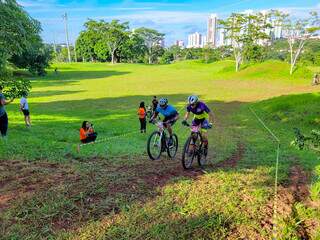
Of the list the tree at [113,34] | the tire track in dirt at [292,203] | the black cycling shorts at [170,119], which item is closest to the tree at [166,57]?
the tree at [113,34]

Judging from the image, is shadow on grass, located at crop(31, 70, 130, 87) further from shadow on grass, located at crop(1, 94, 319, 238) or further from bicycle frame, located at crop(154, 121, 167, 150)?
bicycle frame, located at crop(154, 121, 167, 150)

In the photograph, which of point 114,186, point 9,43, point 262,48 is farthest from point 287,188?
point 262,48

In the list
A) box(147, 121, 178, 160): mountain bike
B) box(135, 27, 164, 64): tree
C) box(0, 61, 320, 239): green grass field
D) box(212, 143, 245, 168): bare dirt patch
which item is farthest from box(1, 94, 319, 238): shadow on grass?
box(135, 27, 164, 64): tree

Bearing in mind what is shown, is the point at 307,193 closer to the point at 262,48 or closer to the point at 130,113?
the point at 130,113

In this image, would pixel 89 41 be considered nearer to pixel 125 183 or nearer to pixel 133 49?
pixel 133 49

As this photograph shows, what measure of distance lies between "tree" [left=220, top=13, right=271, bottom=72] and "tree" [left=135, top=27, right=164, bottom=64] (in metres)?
56.6

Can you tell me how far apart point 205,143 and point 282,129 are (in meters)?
9.64

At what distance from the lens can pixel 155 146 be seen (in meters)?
9.97

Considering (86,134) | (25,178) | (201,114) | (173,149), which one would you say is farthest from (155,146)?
(25,178)

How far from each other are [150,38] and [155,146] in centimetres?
11039

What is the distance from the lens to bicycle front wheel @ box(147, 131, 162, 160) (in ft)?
32.2

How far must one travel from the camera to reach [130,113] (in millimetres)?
23047

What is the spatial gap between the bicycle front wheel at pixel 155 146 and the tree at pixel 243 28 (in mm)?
50144

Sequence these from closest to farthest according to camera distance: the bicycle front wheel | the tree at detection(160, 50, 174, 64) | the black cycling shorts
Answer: the bicycle front wheel, the black cycling shorts, the tree at detection(160, 50, 174, 64)
